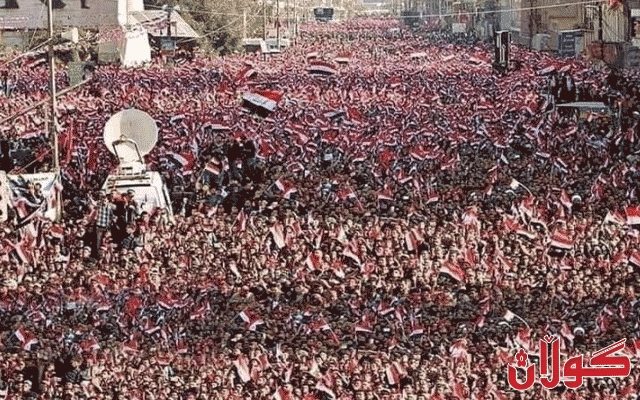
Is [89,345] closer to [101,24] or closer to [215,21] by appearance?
[101,24]

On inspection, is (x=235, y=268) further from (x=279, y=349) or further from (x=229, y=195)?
(x=229, y=195)

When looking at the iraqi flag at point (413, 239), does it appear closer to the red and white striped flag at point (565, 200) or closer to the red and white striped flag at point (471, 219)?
the red and white striped flag at point (471, 219)

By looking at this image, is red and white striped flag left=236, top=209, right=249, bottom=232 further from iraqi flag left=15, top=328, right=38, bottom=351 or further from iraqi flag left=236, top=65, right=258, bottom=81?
iraqi flag left=236, top=65, right=258, bottom=81

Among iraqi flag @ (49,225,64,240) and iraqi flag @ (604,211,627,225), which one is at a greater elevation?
iraqi flag @ (604,211,627,225)

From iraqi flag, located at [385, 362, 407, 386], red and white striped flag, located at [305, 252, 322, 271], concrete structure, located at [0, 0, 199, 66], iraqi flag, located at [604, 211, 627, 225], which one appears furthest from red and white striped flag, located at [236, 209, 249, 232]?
concrete structure, located at [0, 0, 199, 66]

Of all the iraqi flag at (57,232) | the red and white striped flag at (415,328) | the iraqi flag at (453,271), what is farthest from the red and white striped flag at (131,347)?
the iraqi flag at (57,232)

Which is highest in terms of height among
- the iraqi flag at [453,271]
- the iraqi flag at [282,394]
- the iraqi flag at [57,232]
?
the iraqi flag at [57,232]

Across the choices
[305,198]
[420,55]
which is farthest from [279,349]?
[420,55]
